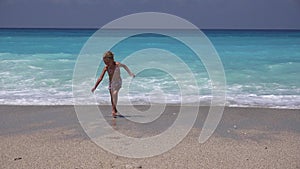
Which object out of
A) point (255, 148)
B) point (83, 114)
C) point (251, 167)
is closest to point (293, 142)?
point (255, 148)

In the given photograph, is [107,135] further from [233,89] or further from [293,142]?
[233,89]

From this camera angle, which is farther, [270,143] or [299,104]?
[299,104]

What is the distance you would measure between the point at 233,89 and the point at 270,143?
Answer: 472 centimetres

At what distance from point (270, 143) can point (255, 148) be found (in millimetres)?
355

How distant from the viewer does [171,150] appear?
4465 mm

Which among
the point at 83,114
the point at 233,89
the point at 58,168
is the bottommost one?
the point at 233,89

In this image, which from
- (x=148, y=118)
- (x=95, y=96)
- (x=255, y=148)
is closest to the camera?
(x=255, y=148)

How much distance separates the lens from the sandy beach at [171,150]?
4.03 metres

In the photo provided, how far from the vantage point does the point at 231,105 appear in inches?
280

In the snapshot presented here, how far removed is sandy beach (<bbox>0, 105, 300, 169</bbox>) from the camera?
403 cm

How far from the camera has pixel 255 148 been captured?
4543 mm

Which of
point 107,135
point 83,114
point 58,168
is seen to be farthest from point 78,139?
point 83,114

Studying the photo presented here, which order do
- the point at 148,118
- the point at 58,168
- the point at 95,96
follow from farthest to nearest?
1. the point at 95,96
2. the point at 148,118
3. the point at 58,168

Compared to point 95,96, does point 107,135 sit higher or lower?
higher
